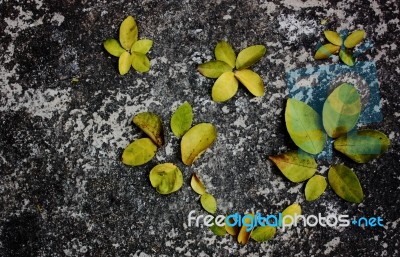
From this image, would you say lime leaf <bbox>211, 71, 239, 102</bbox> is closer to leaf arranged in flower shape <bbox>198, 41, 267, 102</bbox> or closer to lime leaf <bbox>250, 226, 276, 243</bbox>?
leaf arranged in flower shape <bbox>198, 41, 267, 102</bbox>

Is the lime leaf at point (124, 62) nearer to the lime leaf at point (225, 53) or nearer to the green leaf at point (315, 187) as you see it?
the lime leaf at point (225, 53)

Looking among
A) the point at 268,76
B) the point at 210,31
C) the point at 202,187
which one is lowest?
the point at 202,187

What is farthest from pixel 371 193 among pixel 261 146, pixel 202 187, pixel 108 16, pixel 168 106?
pixel 108 16

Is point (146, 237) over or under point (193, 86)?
under

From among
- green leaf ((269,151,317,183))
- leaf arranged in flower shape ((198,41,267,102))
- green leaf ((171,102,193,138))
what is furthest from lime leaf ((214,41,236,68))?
green leaf ((269,151,317,183))

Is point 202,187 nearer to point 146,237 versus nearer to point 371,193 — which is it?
A: point 146,237

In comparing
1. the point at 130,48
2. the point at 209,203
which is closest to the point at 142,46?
the point at 130,48

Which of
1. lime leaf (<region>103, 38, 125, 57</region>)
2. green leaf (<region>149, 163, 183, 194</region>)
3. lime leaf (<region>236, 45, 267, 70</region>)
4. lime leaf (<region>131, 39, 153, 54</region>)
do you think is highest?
lime leaf (<region>103, 38, 125, 57</region>)
